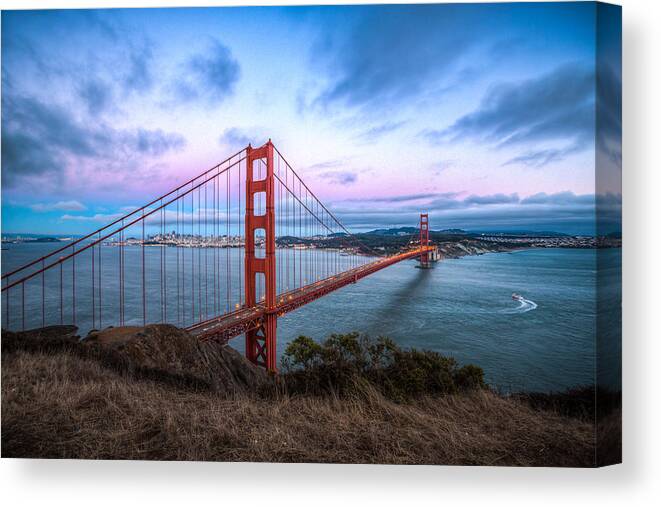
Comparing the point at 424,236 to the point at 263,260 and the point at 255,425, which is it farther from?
the point at 255,425

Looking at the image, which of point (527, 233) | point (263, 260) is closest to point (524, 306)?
point (527, 233)

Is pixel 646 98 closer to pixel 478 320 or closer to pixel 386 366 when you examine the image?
pixel 386 366

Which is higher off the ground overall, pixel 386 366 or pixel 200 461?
pixel 386 366

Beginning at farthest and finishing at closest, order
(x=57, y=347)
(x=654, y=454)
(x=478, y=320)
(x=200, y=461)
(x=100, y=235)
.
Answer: (x=478, y=320) → (x=100, y=235) → (x=57, y=347) → (x=654, y=454) → (x=200, y=461)

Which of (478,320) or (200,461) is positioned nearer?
(200,461)

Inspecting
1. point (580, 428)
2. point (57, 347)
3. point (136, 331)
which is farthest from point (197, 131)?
point (580, 428)

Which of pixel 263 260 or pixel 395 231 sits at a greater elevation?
pixel 395 231

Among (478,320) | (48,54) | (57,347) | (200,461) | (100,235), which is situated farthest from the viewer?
(478,320)

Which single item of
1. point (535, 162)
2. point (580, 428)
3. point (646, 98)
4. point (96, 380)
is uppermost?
point (646, 98)

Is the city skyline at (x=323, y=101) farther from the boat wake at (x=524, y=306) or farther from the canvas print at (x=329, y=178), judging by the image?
the boat wake at (x=524, y=306)
